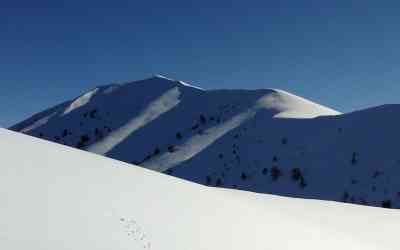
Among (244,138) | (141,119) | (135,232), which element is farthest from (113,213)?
(141,119)

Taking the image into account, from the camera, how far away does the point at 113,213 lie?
8398 millimetres

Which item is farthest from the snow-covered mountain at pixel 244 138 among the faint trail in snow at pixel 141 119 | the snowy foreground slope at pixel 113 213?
the snowy foreground slope at pixel 113 213

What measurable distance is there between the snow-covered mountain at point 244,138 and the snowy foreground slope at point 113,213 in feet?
139

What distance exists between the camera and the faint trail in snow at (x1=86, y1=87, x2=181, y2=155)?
121000mm

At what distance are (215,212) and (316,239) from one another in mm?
2980

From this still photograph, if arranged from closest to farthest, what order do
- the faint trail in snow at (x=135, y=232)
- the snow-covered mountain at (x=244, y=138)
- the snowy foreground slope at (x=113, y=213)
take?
the snowy foreground slope at (x=113, y=213) < the faint trail in snow at (x=135, y=232) < the snow-covered mountain at (x=244, y=138)

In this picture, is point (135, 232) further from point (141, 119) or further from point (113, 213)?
point (141, 119)

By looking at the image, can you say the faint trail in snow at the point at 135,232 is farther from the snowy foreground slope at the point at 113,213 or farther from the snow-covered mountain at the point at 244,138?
the snow-covered mountain at the point at 244,138

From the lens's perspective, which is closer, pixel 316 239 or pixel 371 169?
pixel 316 239

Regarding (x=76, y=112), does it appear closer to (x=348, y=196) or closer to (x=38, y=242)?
(x=348, y=196)

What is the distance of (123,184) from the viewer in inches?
406

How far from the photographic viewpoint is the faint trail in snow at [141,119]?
121m

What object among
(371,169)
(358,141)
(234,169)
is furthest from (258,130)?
(371,169)

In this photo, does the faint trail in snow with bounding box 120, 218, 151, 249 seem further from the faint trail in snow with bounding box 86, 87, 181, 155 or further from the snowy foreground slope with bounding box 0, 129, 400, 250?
the faint trail in snow with bounding box 86, 87, 181, 155
